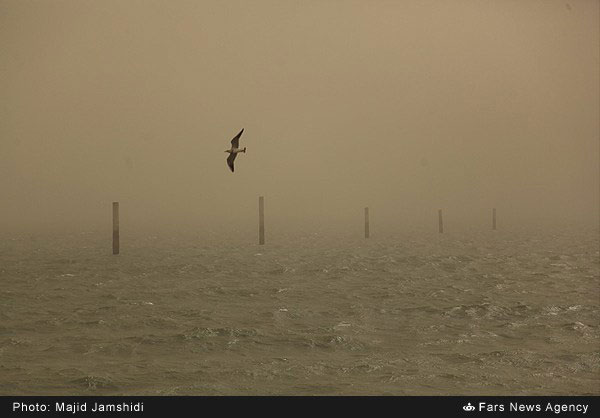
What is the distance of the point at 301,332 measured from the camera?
17391 millimetres

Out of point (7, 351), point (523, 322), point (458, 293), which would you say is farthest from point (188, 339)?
point (458, 293)

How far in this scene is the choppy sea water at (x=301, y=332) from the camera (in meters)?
12.5

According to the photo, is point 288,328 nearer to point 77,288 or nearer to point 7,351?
point 7,351

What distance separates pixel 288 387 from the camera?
12.2 m
